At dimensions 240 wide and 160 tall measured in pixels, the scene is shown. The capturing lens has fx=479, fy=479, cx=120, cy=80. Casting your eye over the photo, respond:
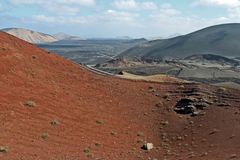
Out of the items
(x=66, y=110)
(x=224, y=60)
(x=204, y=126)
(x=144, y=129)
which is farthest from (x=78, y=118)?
(x=224, y=60)

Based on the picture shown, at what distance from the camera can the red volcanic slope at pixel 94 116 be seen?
22422 mm

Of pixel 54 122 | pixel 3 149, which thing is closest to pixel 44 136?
pixel 54 122

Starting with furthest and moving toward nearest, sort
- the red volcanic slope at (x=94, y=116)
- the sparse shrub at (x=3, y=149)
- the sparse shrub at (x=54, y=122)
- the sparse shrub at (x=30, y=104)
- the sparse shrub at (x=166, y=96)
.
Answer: the sparse shrub at (x=166, y=96) < the sparse shrub at (x=30, y=104) < the sparse shrub at (x=54, y=122) < the red volcanic slope at (x=94, y=116) < the sparse shrub at (x=3, y=149)

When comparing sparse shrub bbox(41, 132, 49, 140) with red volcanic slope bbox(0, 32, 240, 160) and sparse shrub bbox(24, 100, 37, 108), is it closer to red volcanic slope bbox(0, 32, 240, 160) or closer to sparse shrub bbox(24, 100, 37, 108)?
red volcanic slope bbox(0, 32, 240, 160)

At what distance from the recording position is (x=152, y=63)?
159 m

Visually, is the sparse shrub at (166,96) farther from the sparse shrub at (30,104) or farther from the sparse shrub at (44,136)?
the sparse shrub at (44,136)

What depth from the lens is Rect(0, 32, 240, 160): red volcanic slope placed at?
73.6ft

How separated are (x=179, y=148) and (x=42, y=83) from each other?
9.60 m

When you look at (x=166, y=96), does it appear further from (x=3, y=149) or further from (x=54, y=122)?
(x=3, y=149)

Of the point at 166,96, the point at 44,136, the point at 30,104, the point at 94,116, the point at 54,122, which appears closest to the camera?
the point at 44,136

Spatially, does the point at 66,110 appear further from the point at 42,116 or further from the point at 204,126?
the point at 204,126

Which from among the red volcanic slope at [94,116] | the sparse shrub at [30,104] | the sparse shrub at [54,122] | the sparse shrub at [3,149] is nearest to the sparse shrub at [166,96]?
the red volcanic slope at [94,116]

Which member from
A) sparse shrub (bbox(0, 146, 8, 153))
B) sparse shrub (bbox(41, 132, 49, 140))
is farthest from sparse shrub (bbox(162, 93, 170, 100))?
sparse shrub (bbox(0, 146, 8, 153))

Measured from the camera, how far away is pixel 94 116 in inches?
1104
